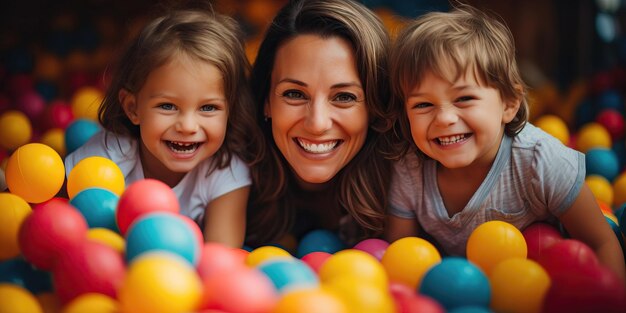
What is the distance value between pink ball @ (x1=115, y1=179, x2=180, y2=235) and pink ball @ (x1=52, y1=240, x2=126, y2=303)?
13 cm

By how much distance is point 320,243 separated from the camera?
68.4 inches

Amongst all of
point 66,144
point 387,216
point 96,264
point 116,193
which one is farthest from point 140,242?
point 66,144

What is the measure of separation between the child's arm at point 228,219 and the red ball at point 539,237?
27.7 inches

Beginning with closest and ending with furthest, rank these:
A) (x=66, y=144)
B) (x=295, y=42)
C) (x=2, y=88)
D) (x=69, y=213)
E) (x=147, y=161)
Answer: (x=69, y=213)
(x=295, y=42)
(x=147, y=161)
(x=66, y=144)
(x=2, y=88)

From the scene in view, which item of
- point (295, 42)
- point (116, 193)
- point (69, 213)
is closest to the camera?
point (69, 213)

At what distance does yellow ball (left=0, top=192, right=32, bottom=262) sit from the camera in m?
1.29

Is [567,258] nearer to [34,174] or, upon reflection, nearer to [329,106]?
[329,106]

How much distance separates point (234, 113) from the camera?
5.69 feet

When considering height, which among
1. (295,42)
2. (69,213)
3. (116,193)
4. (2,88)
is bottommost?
(2,88)

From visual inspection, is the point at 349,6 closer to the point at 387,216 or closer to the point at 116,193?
the point at 387,216

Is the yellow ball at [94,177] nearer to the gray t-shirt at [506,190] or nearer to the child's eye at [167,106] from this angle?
the child's eye at [167,106]

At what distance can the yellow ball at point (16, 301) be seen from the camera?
1.05 m

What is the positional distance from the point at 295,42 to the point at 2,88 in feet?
5.91

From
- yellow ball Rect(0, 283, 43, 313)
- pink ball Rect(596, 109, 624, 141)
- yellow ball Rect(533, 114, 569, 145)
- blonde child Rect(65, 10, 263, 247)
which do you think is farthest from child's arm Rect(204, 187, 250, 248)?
pink ball Rect(596, 109, 624, 141)
